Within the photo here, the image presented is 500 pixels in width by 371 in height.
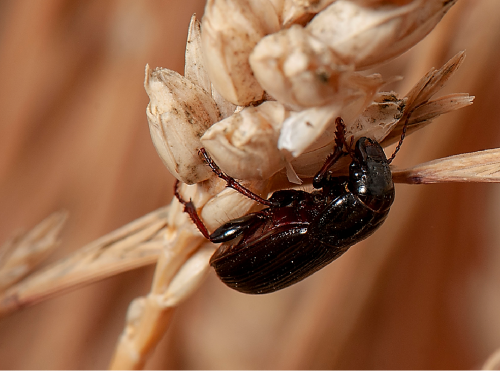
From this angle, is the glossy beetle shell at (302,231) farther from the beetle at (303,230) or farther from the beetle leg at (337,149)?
the beetle leg at (337,149)

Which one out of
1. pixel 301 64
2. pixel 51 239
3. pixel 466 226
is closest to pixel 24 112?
pixel 51 239

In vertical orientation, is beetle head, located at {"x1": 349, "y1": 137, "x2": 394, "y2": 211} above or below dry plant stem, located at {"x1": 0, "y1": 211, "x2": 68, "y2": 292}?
below

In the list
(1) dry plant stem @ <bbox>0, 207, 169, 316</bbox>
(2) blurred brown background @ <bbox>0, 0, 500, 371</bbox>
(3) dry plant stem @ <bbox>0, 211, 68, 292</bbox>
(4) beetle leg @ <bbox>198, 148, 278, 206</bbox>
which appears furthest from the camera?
(2) blurred brown background @ <bbox>0, 0, 500, 371</bbox>

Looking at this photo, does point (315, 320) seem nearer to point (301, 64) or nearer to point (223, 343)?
point (223, 343)

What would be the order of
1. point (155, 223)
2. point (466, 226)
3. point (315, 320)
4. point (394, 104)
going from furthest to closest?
point (466, 226), point (315, 320), point (155, 223), point (394, 104)

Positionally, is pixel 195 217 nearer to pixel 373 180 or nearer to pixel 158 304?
pixel 158 304

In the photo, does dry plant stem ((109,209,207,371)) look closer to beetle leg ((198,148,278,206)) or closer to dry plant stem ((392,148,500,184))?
beetle leg ((198,148,278,206))

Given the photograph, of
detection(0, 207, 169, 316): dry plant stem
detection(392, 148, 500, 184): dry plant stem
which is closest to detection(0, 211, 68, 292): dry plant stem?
detection(0, 207, 169, 316): dry plant stem
